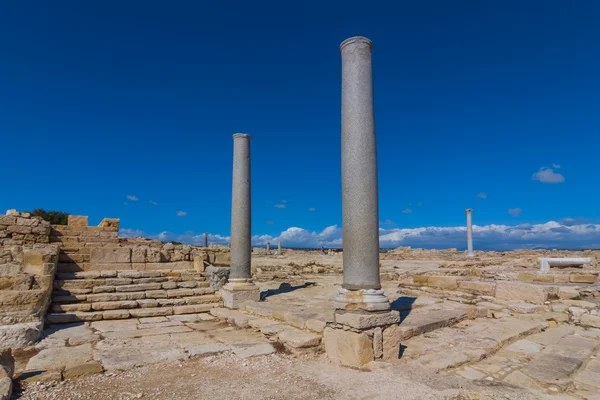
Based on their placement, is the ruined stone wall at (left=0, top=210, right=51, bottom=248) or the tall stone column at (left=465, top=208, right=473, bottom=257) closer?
the ruined stone wall at (left=0, top=210, right=51, bottom=248)

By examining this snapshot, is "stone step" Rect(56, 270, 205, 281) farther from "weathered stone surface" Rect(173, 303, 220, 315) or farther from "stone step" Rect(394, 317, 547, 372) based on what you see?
"stone step" Rect(394, 317, 547, 372)

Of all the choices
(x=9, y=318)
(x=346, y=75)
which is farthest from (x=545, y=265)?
(x=9, y=318)

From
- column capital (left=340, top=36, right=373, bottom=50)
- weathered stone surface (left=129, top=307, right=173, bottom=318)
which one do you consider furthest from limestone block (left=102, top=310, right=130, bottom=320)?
column capital (left=340, top=36, right=373, bottom=50)

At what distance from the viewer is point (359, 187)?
5.68 metres

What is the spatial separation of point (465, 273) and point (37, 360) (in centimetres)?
1650

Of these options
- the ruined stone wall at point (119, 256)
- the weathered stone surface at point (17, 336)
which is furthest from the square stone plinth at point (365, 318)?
the ruined stone wall at point (119, 256)

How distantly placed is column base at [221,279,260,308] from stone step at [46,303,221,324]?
1.63ft

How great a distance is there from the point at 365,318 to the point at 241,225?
6.02 m

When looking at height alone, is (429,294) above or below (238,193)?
below

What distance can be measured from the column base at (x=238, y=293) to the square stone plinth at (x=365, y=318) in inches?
187

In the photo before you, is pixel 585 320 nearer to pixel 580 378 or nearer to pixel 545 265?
pixel 580 378

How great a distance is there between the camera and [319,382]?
4.46 m

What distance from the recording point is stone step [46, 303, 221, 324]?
320 inches

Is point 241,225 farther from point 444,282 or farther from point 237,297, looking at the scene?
point 444,282
